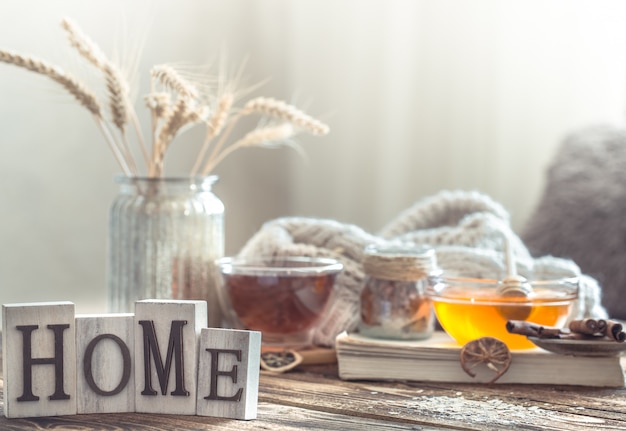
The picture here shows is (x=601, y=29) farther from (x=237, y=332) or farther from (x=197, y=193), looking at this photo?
(x=237, y=332)

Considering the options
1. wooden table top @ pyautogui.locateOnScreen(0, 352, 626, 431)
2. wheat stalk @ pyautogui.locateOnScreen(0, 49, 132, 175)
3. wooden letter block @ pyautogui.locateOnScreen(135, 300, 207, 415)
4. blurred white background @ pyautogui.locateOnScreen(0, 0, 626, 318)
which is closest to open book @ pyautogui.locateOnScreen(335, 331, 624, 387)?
wooden table top @ pyautogui.locateOnScreen(0, 352, 626, 431)

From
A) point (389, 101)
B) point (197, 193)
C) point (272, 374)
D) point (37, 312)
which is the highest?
point (389, 101)

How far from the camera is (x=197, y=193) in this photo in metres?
1.14

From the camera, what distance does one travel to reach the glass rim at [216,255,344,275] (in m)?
1.05

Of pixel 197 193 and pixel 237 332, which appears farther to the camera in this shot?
pixel 197 193

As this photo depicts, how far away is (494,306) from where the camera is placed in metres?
0.97

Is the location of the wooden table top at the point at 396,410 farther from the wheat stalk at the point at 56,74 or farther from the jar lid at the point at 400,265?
the wheat stalk at the point at 56,74

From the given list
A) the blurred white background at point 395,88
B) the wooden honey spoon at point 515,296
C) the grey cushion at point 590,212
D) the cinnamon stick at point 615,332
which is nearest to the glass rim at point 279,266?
the wooden honey spoon at point 515,296

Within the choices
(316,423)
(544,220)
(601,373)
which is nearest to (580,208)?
(544,220)

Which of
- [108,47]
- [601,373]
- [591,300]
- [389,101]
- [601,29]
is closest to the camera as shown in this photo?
[601,373]

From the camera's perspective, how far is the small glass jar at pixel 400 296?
40.7 inches

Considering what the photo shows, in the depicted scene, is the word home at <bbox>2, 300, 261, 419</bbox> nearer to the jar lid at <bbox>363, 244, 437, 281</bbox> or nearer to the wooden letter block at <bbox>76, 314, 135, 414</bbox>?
the wooden letter block at <bbox>76, 314, 135, 414</bbox>

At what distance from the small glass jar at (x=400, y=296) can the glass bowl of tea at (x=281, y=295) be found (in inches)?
2.7

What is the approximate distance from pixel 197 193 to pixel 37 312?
1.27 feet
